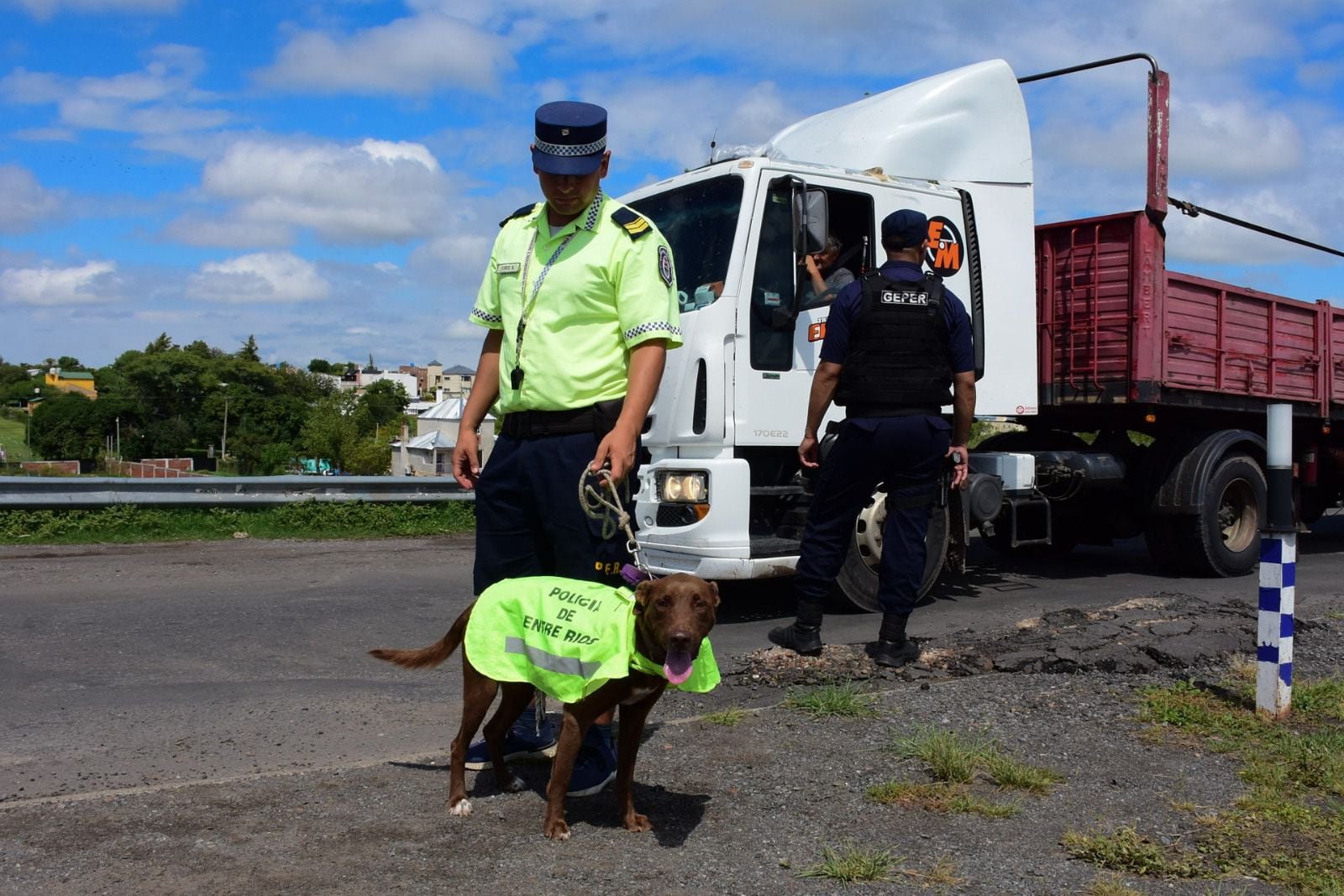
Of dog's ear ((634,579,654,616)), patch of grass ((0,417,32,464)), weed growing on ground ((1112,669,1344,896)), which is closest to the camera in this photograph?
weed growing on ground ((1112,669,1344,896))

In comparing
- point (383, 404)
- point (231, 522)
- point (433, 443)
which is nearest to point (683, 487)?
point (231, 522)

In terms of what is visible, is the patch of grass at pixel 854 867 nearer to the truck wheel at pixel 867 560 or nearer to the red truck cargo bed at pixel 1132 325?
the truck wheel at pixel 867 560

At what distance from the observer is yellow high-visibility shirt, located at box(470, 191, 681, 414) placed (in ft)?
11.6

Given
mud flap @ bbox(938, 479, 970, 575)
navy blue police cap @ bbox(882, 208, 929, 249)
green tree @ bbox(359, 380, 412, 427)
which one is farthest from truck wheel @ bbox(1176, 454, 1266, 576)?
green tree @ bbox(359, 380, 412, 427)

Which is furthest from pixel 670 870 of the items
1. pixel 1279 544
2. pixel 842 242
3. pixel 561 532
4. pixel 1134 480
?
pixel 1134 480

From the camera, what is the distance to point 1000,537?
10.1m

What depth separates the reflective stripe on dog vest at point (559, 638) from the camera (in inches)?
124

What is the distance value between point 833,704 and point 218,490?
8048mm

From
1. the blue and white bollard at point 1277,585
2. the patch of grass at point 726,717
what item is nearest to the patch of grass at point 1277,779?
the blue and white bollard at point 1277,585

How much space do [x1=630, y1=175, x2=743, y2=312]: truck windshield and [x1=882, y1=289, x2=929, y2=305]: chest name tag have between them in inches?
55.7

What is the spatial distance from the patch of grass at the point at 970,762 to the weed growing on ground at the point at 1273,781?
468mm

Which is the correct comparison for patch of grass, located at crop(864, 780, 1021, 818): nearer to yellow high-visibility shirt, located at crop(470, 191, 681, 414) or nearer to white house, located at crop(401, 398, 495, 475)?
yellow high-visibility shirt, located at crop(470, 191, 681, 414)

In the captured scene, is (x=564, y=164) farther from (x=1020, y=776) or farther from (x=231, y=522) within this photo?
(x=231, y=522)

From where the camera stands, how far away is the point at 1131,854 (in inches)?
119
